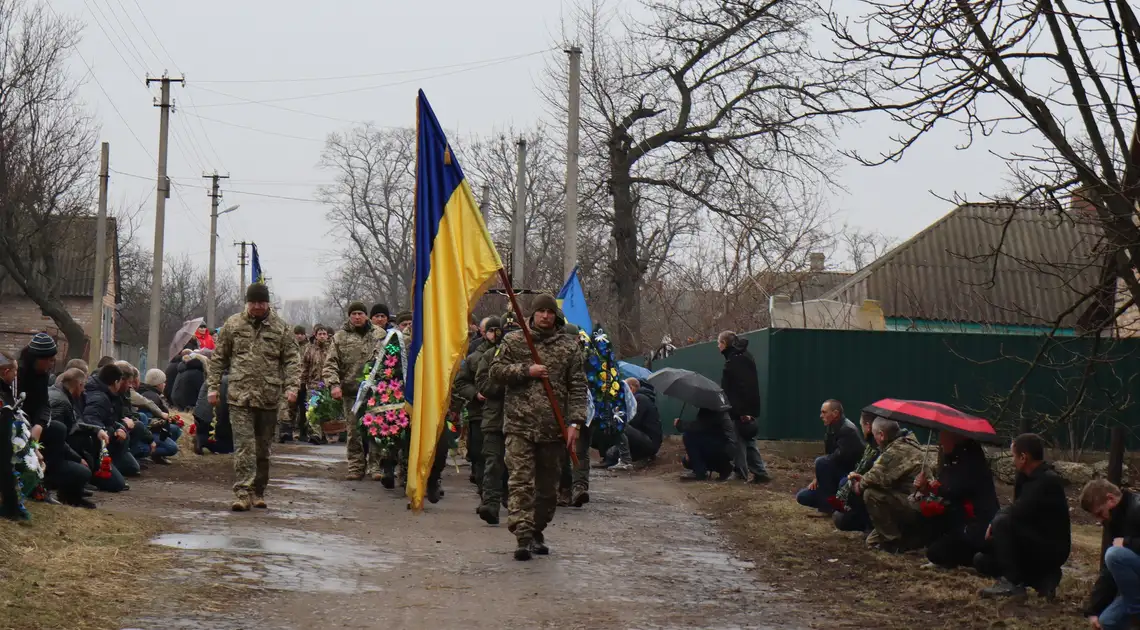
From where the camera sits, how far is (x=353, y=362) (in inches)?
638

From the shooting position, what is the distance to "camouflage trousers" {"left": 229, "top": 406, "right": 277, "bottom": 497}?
12.2 meters

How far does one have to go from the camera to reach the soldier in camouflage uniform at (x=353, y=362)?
632 inches

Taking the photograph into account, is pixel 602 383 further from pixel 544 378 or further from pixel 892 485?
pixel 544 378

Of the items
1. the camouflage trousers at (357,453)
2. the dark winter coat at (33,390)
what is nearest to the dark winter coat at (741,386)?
the camouflage trousers at (357,453)

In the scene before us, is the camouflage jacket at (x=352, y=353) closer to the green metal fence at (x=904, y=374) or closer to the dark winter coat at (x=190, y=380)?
the dark winter coat at (x=190, y=380)

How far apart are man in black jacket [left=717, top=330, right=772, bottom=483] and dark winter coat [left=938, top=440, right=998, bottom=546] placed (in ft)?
22.9

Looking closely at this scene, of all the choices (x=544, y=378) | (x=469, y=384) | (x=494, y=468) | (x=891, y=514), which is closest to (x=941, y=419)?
(x=891, y=514)

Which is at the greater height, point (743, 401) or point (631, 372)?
point (631, 372)

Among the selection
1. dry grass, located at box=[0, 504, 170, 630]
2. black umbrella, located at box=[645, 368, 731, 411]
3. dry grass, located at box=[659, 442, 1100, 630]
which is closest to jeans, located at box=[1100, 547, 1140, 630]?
dry grass, located at box=[659, 442, 1100, 630]

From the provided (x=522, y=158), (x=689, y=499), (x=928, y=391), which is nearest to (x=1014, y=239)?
(x=522, y=158)

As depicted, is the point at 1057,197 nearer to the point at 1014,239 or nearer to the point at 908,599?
the point at 908,599

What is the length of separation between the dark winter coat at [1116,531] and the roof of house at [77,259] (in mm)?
45210

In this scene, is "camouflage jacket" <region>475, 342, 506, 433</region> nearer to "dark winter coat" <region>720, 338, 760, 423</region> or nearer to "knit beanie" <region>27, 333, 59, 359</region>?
"knit beanie" <region>27, 333, 59, 359</region>

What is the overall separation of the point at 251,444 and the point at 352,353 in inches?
161
